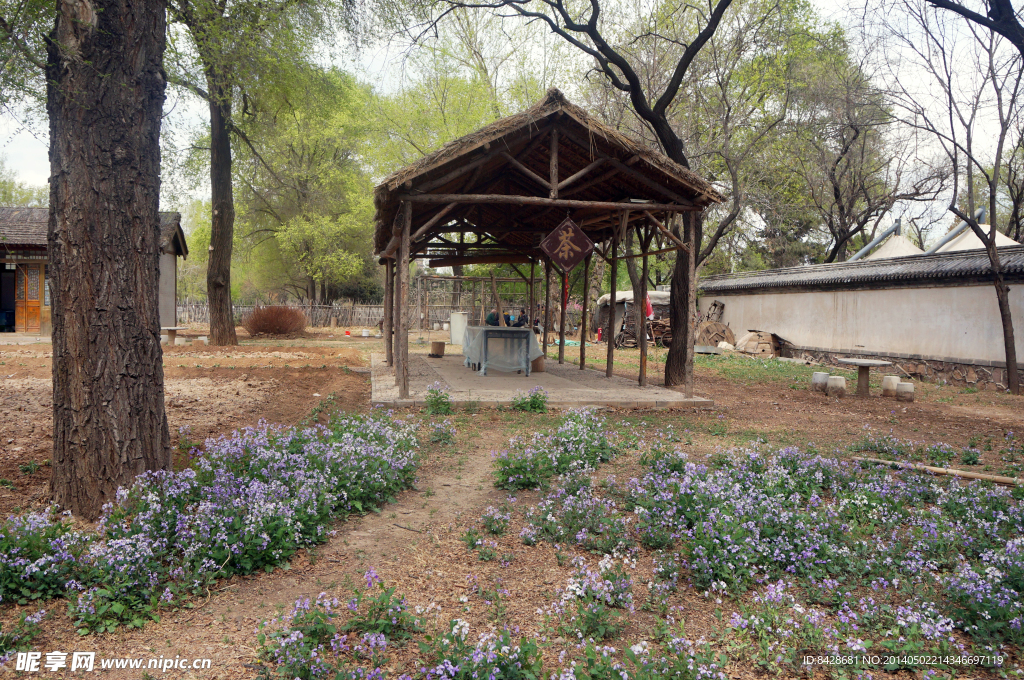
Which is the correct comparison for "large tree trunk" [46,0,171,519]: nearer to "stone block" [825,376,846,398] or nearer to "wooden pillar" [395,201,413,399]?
"wooden pillar" [395,201,413,399]

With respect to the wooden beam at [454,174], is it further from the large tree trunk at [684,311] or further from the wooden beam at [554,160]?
the large tree trunk at [684,311]

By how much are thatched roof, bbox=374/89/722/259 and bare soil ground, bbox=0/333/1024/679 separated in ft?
10.2

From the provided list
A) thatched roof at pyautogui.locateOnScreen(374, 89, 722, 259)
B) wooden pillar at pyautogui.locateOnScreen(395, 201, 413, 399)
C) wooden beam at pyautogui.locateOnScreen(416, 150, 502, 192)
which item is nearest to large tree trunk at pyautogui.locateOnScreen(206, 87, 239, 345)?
thatched roof at pyautogui.locateOnScreen(374, 89, 722, 259)

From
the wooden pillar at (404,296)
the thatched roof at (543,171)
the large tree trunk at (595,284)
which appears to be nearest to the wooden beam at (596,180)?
the thatched roof at (543,171)

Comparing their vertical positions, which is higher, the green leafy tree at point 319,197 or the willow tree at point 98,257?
the green leafy tree at point 319,197

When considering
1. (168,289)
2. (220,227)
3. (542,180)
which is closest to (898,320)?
(542,180)

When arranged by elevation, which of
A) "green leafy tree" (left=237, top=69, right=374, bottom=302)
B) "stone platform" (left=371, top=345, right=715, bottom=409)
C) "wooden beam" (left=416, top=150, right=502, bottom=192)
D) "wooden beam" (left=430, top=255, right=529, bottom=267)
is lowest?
"stone platform" (left=371, top=345, right=715, bottom=409)

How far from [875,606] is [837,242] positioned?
23928 mm

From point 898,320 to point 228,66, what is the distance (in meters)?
16.6

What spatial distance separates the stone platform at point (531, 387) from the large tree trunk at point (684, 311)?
364 mm

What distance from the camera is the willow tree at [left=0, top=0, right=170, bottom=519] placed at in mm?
3736

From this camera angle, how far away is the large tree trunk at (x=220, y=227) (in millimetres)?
17469

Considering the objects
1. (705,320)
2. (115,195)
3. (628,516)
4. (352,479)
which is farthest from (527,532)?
(705,320)

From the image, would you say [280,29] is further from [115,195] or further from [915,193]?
[915,193]
